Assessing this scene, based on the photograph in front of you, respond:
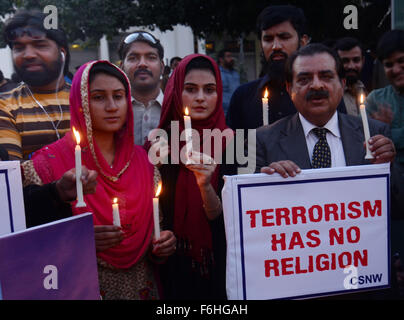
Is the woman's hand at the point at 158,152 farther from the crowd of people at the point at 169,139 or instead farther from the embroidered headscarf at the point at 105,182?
the embroidered headscarf at the point at 105,182

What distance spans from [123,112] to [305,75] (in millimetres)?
990

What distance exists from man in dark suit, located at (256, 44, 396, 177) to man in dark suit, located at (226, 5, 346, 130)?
798 millimetres

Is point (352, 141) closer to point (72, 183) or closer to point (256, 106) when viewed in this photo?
point (256, 106)

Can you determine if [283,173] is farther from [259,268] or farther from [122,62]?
[122,62]

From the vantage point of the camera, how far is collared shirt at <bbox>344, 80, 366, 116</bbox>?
395 cm

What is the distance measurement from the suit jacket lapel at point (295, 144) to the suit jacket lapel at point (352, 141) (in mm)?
198

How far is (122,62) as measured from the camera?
3.58 meters

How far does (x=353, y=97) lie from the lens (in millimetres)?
4094

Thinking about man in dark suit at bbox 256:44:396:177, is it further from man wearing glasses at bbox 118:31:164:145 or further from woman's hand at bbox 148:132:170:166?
man wearing glasses at bbox 118:31:164:145

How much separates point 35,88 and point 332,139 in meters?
1.91

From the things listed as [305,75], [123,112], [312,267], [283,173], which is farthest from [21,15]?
[312,267]

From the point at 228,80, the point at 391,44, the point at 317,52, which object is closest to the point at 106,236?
the point at 317,52
